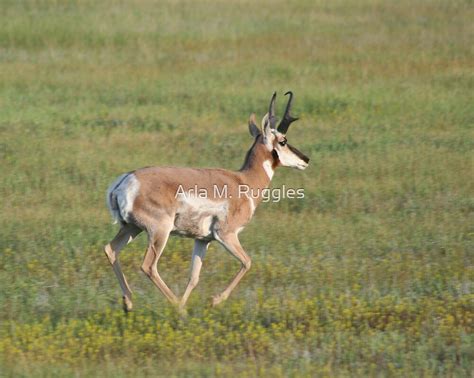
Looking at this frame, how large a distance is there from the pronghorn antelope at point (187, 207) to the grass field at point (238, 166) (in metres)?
0.36

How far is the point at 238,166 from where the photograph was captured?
16.2m

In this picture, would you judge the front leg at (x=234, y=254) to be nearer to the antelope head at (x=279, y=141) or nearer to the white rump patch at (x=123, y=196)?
the white rump patch at (x=123, y=196)

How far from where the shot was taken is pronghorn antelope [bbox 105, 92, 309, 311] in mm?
9781

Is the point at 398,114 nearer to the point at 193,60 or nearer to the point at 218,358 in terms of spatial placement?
the point at 193,60

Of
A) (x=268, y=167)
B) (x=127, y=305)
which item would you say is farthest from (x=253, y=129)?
(x=127, y=305)

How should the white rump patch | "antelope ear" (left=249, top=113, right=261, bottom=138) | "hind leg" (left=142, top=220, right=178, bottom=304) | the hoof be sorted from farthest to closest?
"antelope ear" (left=249, top=113, right=261, bottom=138) < "hind leg" (left=142, top=220, right=178, bottom=304) < the white rump patch < the hoof

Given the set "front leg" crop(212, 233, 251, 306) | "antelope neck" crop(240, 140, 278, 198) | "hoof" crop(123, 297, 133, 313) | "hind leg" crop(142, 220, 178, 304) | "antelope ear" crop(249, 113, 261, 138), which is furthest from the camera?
"antelope ear" crop(249, 113, 261, 138)

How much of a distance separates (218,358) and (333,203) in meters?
5.85

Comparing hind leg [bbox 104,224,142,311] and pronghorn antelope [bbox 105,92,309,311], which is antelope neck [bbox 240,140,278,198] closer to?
pronghorn antelope [bbox 105,92,309,311]

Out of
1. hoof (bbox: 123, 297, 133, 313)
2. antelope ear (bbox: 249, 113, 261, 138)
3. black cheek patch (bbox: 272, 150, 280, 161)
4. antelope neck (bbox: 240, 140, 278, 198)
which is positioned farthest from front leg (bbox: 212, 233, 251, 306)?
antelope ear (bbox: 249, 113, 261, 138)

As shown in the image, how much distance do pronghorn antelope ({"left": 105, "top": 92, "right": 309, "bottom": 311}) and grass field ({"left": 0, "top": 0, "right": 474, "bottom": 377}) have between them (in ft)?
1.19

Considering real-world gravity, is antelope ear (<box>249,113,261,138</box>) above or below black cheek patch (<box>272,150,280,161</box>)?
above

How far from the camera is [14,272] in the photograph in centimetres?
1080

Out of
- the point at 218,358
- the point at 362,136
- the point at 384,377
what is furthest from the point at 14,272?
the point at 362,136
